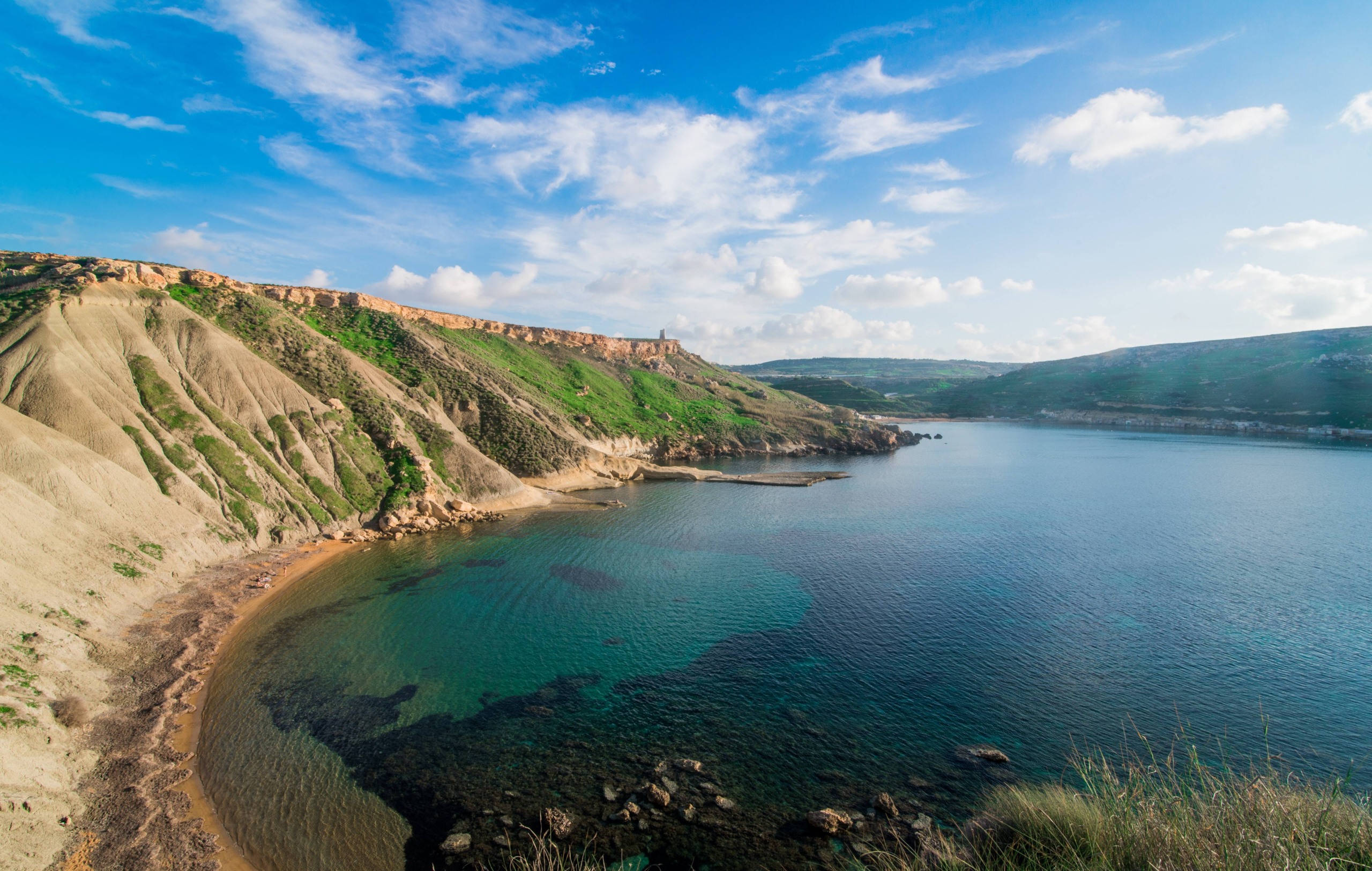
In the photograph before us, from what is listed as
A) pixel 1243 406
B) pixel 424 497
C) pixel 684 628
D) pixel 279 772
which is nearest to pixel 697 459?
pixel 424 497

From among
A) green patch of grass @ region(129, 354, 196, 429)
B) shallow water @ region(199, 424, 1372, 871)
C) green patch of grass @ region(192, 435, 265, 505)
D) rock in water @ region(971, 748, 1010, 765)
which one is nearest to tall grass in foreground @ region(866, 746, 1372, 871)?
shallow water @ region(199, 424, 1372, 871)

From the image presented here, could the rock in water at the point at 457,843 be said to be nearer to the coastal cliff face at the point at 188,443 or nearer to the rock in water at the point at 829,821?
the coastal cliff face at the point at 188,443

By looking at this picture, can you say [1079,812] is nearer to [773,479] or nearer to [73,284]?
A: [773,479]

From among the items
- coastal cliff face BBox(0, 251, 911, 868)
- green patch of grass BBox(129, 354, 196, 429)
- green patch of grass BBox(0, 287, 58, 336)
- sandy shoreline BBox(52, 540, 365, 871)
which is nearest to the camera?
sandy shoreline BBox(52, 540, 365, 871)

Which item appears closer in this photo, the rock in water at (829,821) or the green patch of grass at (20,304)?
the rock in water at (829,821)

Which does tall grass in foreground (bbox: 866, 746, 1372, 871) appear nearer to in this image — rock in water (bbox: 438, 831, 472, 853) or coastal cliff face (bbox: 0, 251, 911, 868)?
rock in water (bbox: 438, 831, 472, 853)

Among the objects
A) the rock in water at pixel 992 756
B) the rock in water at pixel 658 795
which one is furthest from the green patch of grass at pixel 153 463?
the rock in water at pixel 992 756
